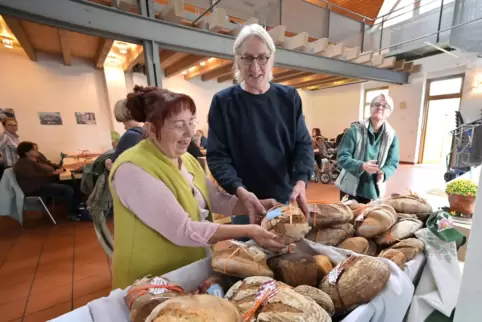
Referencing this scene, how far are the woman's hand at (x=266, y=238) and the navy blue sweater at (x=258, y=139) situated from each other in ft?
1.10

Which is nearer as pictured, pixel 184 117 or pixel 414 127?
pixel 184 117

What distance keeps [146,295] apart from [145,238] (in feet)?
0.86

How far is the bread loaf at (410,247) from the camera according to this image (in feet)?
2.29

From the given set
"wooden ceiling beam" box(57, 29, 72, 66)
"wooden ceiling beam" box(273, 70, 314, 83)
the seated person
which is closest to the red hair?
"wooden ceiling beam" box(57, 29, 72, 66)

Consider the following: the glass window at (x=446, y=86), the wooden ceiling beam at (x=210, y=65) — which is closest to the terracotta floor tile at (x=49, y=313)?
the wooden ceiling beam at (x=210, y=65)

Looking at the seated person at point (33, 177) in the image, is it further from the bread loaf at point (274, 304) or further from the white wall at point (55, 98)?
the bread loaf at point (274, 304)

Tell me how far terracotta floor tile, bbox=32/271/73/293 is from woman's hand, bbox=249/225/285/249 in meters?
2.07

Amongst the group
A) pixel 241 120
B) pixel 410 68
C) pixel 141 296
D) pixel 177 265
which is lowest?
pixel 177 265

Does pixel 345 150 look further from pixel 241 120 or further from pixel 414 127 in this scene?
pixel 414 127

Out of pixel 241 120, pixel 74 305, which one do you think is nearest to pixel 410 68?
pixel 241 120

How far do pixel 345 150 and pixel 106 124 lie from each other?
507 centimetres

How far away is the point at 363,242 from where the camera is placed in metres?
0.75

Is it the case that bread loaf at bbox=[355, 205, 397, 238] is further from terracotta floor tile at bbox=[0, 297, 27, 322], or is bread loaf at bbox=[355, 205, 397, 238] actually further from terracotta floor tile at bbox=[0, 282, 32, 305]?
terracotta floor tile at bbox=[0, 282, 32, 305]

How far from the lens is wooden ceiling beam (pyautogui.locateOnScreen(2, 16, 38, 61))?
257 cm
